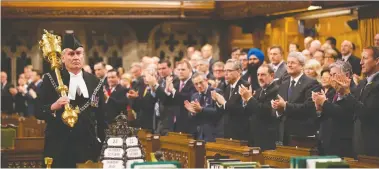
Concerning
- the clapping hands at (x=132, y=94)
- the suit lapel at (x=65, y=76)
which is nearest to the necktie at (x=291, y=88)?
the suit lapel at (x=65, y=76)

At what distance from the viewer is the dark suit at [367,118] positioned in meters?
7.91

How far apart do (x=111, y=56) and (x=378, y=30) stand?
9.28 meters

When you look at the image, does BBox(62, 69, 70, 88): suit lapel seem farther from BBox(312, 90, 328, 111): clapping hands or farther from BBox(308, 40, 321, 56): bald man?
BBox(308, 40, 321, 56): bald man

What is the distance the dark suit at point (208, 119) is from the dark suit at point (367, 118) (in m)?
2.76

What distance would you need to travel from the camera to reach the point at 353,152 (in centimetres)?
850

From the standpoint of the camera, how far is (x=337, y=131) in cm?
874

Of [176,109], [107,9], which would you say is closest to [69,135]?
[176,109]

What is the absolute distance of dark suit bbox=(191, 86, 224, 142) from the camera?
35.4ft

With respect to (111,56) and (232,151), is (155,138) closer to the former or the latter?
(232,151)

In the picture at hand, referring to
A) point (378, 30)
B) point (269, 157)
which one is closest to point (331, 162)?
point (269, 157)

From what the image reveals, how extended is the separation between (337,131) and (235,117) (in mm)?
1872

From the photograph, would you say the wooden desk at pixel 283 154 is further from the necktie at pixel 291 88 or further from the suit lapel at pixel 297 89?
the necktie at pixel 291 88

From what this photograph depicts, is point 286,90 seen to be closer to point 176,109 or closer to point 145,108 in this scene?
point 176,109

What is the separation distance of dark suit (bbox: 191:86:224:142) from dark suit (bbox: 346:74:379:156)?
9.06 ft
